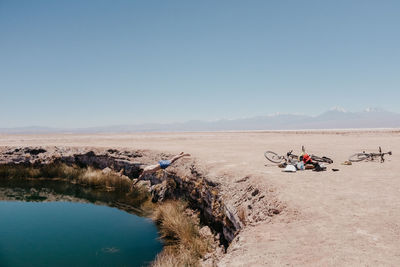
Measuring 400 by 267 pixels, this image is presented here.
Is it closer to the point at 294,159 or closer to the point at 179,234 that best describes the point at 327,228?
the point at 179,234

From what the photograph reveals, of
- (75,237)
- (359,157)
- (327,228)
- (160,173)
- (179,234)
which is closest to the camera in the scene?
(327,228)

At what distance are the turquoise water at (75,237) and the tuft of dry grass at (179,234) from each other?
1.81ft

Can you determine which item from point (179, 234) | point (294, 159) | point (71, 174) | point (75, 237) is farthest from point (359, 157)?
point (71, 174)

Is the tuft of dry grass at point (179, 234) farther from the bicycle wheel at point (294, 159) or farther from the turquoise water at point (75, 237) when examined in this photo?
the bicycle wheel at point (294, 159)

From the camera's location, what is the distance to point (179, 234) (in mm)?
9922

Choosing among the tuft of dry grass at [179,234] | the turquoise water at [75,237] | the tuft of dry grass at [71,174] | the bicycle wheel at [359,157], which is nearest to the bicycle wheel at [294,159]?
the bicycle wheel at [359,157]

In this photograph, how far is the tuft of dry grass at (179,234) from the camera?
28.2 feet

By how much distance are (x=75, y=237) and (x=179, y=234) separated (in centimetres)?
530

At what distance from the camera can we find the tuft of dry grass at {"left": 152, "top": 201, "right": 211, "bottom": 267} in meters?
8.59

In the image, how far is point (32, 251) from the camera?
9.94 meters

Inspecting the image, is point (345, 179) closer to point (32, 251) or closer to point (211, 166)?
point (211, 166)

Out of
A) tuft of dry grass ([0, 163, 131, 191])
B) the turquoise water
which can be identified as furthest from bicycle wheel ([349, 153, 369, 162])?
tuft of dry grass ([0, 163, 131, 191])

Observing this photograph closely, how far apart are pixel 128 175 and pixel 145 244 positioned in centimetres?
973

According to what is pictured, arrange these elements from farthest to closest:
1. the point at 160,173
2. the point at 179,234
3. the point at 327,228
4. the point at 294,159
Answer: the point at 160,173
the point at 294,159
the point at 179,234
the point at 327,228
